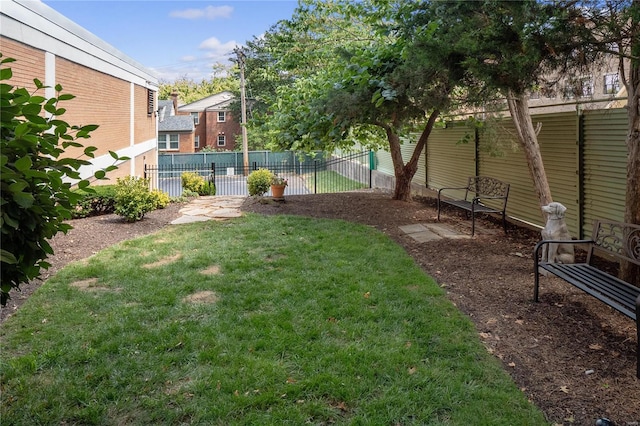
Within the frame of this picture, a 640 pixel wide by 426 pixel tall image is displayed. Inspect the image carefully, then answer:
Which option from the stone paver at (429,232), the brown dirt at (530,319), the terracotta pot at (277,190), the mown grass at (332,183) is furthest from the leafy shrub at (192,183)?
the stone paver at (429,232)

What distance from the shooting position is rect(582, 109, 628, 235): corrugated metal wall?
5516 mm

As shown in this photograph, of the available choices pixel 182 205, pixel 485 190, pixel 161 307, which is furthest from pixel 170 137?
pixel 161 307

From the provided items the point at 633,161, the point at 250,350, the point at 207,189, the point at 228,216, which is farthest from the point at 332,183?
the point at 250,350

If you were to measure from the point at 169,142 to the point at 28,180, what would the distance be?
37.1 meters

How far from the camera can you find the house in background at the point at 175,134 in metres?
36.3

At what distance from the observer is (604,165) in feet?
19.0

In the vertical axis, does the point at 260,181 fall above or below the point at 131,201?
above

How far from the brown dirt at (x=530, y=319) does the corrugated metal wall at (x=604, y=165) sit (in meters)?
0.99

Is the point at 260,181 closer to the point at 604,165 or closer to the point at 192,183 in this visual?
the point at 192,183

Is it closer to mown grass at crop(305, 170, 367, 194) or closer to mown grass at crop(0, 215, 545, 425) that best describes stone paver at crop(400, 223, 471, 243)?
mown grass at crop(0, 215, 545, 425)

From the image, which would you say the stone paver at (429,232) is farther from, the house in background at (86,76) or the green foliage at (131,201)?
the house in background at (86,76)

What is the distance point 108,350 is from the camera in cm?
337

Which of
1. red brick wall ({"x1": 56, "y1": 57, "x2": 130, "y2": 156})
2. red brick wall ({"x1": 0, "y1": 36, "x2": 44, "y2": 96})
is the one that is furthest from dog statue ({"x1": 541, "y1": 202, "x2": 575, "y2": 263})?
red brick wall ({"x1": 56, "y1": 57, "x2": 130, "y2": 156})

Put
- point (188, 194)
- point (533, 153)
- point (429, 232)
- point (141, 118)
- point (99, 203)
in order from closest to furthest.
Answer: point (533, 153), point (429, 232), point (99, 203), point (188, 194), point (141, 118)
